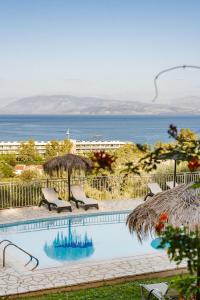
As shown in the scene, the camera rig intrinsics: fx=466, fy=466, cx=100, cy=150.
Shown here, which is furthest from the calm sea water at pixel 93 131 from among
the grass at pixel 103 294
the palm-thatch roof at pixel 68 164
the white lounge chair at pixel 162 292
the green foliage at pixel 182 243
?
the green foliage at pixel 182 243

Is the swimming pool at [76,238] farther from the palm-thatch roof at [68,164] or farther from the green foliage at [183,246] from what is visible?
the green foliage at [183,246]

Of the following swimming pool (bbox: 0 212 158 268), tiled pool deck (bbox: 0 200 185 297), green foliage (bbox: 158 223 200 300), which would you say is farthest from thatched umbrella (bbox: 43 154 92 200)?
green foliage (bbox: 158 223 200 300)

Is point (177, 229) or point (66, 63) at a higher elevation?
point (66, 63)

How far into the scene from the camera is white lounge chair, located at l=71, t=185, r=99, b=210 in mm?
14046

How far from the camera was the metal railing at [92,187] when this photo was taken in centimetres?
1476

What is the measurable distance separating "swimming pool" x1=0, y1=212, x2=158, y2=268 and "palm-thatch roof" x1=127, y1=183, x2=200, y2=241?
2.41 meters

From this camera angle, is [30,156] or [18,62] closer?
[30,156]

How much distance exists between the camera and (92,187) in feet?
53.7

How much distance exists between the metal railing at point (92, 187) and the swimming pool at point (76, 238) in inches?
76.0

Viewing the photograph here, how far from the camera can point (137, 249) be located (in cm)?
1124

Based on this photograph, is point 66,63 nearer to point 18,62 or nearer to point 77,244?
point 18,62

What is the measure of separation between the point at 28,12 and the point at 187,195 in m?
34.1

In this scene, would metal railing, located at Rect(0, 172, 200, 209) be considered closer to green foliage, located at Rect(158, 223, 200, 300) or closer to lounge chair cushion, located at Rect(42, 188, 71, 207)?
lounge chair cushion, located at Rect(42, 188, 71, 207)

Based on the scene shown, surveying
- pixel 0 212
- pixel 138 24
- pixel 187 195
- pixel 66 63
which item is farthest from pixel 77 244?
pixel 66 63
